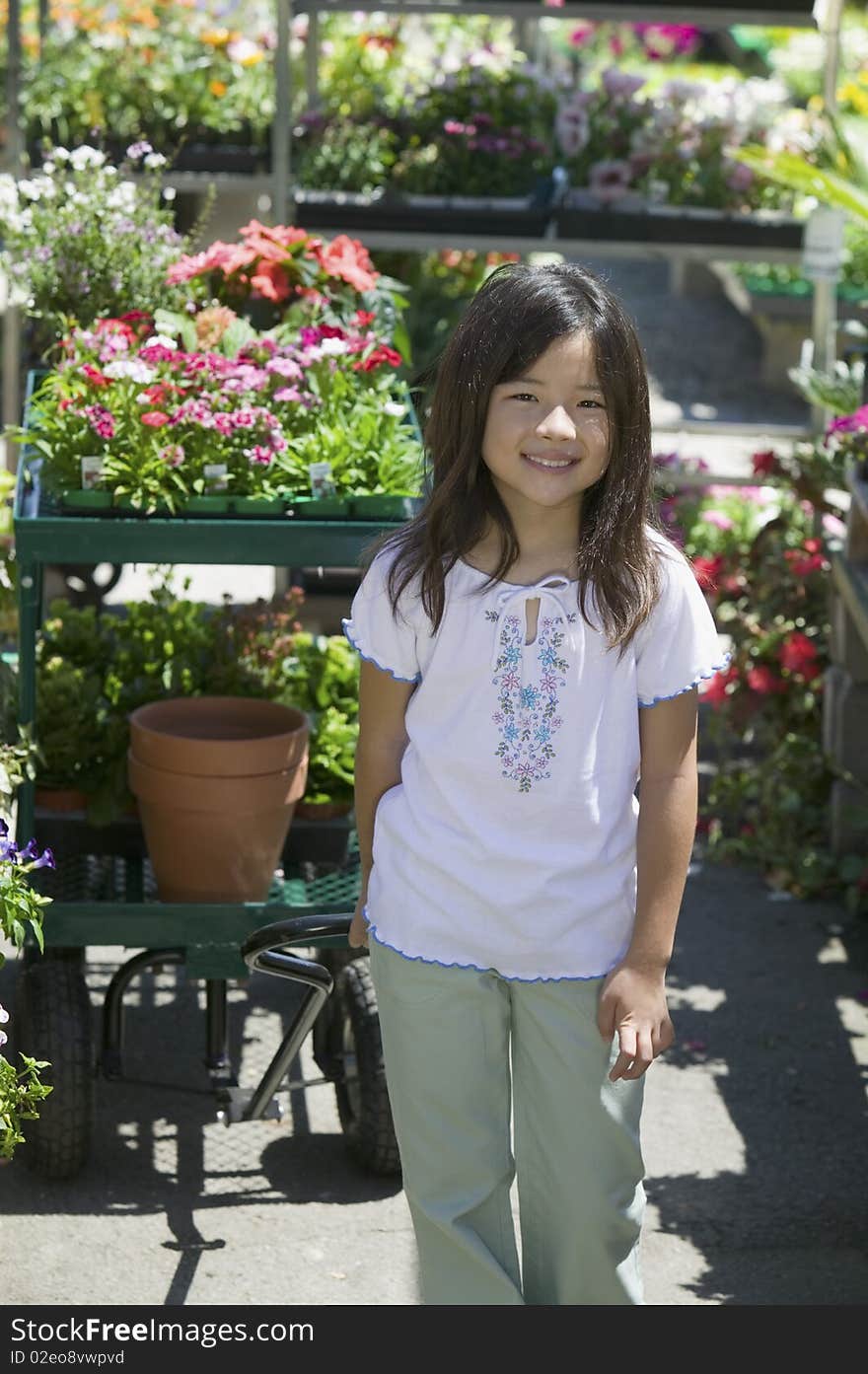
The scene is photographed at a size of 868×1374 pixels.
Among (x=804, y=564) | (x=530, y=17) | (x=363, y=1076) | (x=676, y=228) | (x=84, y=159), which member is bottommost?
(x=363, y=1076)

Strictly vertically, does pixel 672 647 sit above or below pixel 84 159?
below

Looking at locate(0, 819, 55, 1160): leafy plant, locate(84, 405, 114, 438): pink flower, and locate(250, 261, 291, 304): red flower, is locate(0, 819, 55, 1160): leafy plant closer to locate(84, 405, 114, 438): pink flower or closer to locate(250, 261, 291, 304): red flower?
locate(84, 405, 114, 438): pink flower

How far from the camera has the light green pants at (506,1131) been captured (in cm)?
231

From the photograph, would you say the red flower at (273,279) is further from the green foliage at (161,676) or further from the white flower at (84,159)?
the green foliage at (161,676)

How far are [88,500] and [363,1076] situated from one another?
1.04 m

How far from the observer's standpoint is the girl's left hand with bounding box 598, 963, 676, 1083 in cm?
227

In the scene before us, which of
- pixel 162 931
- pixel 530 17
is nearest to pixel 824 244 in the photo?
pixel 530 17

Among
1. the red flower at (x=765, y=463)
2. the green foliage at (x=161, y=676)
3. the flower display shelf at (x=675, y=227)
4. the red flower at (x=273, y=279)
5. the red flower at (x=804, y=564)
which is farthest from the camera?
the flower display shelf at (x=675, y=227)

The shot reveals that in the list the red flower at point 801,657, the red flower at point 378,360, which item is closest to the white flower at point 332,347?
the red flower at point 378,360

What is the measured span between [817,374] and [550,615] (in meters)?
2.82

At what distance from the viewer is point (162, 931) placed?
3143 mm

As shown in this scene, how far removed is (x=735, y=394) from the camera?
9445 millimetres

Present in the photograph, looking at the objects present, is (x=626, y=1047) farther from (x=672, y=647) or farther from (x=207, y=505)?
(x=207, y=505)

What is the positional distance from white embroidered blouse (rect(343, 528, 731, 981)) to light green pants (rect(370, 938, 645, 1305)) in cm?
5
